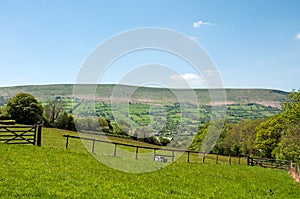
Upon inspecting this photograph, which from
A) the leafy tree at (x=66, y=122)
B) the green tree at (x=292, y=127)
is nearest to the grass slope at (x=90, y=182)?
the green tree at (x=292, y=127)

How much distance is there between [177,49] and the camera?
18.4 metres

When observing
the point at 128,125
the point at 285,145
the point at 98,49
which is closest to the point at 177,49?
the point at 98,49

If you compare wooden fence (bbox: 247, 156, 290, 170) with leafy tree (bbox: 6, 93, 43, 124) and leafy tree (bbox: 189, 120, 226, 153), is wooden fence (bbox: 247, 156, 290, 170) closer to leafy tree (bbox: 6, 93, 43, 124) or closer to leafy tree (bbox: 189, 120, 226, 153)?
leafy tree (bbox: 189, 120, 226, 153)

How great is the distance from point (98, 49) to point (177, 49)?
4.89 metres

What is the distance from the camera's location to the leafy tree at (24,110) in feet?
197

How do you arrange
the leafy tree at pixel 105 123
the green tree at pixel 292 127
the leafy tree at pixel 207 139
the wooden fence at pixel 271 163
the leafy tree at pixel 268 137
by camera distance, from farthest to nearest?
1. the leafy tree at pixel 207 139
2. the leafy tree at pixel 268 137
3. the green tree at pixel 292 127
4. the wooden fence at pixel 271 163
5. the leafy tree at pixel 105 123

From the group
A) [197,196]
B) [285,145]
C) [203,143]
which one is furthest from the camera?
[203,143]

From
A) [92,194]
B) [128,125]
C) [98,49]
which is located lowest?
[92,194]

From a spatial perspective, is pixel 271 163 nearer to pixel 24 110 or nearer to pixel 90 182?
pixel 90 182

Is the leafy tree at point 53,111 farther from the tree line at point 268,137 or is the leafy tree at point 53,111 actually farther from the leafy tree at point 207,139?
the tree line at point 268,137

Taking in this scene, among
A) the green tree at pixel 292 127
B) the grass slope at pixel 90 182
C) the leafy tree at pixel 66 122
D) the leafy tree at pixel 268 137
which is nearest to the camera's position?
the grass slope at pixel 90 182

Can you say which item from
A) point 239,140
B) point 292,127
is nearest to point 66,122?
point 292,127

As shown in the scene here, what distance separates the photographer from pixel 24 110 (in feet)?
199

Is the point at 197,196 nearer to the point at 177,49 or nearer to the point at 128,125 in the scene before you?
the point at 177,49
